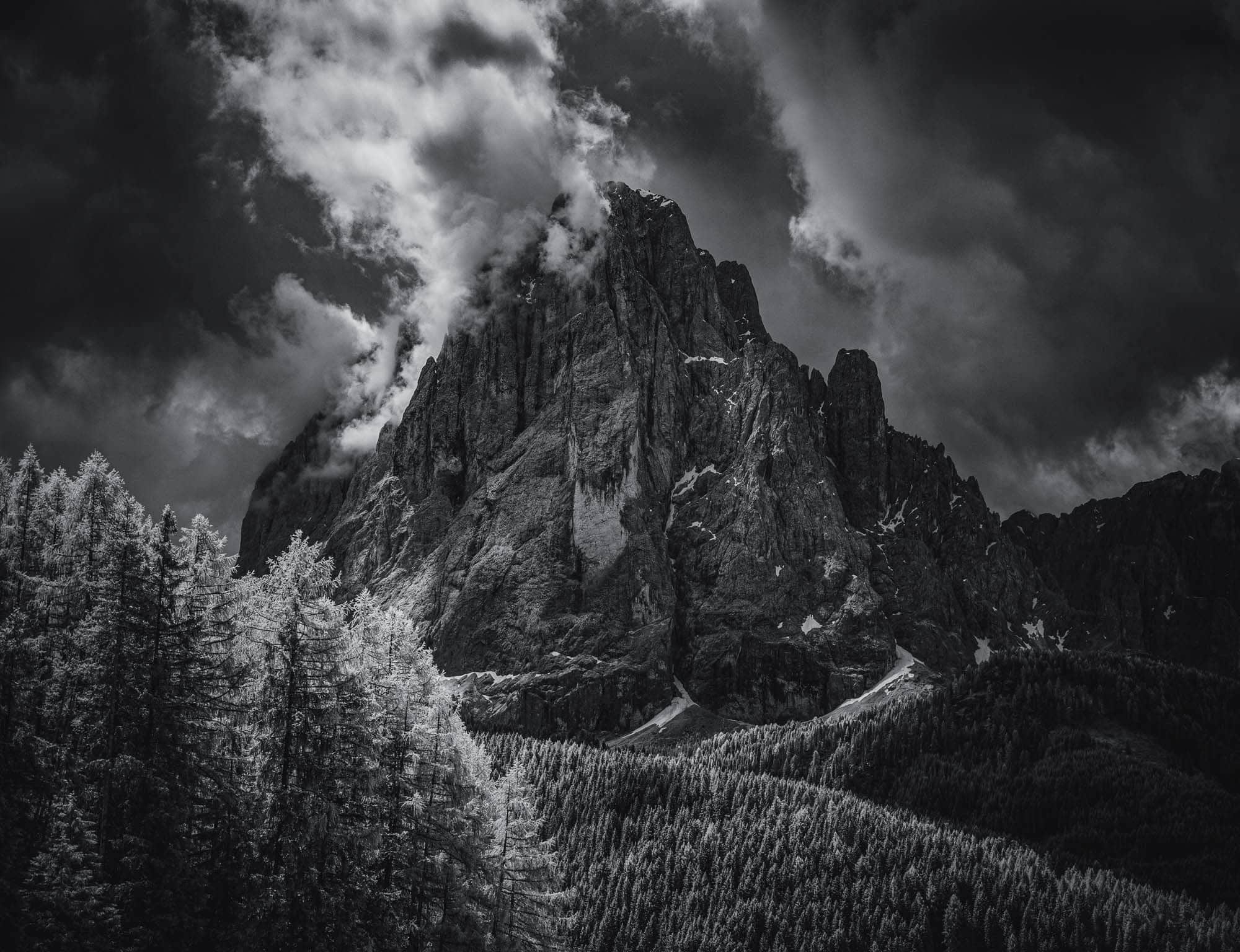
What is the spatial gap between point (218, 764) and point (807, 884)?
352 ft

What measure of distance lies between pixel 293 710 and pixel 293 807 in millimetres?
2967

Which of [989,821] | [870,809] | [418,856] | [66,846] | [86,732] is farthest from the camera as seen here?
[989,821]

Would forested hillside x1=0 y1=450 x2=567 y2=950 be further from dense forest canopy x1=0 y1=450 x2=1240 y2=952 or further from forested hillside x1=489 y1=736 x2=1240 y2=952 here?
forested hillside x1=489 y1=736 x2=1240 y2=952

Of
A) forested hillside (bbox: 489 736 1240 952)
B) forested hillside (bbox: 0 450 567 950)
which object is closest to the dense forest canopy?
forested hillside (bbox: 0 450 567 950)

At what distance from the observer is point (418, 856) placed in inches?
1332

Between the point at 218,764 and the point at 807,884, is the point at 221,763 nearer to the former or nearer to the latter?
the point at 218,764

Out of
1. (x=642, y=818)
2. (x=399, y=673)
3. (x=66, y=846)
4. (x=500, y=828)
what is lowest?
(x=66, y=846)

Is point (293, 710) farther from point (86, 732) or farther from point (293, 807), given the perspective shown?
point (86, 732)

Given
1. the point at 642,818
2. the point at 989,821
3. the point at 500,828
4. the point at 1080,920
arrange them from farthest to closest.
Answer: the point at 989,821, the point at 642,818, the point at 1080,920, the point at 500,828

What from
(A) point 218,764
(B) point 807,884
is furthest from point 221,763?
(B) point 807,884

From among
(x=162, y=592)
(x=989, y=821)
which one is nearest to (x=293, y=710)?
(x=162, y=592)

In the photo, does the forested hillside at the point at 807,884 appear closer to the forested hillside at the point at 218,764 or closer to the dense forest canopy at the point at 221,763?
the dense forest canopy at the point at 221,763

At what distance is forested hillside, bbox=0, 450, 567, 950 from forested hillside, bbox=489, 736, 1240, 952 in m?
80.3

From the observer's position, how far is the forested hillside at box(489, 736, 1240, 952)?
115188 millimetres
